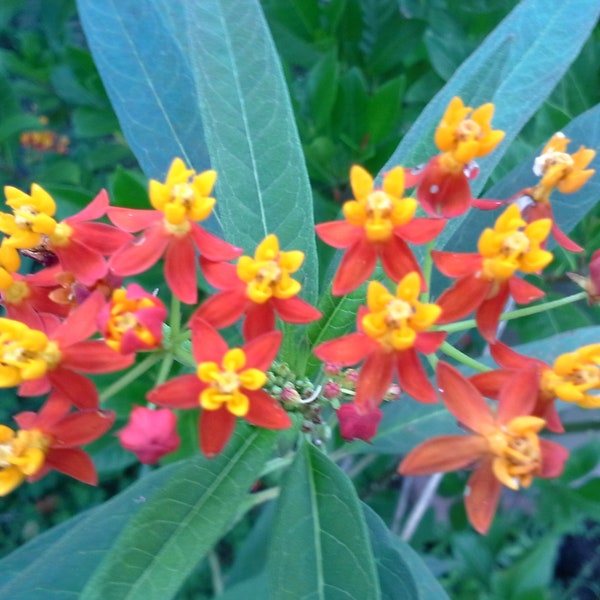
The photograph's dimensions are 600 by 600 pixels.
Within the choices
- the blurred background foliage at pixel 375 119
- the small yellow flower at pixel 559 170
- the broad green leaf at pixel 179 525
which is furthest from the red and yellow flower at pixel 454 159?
the blurred background foliage at pixel 375 119

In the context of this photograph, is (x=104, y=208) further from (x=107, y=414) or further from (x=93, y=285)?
(x=107, y=414)

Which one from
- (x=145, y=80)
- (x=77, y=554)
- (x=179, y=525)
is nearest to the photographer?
(x=179, y=525)

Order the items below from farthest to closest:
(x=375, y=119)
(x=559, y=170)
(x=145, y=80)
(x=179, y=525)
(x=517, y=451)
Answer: (x=375, y=119)
(x=145, y=80)
(x=559, y=170)
(x=179, y=525)
(x=517, y=451)

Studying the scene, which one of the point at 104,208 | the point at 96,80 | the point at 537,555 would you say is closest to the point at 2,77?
the point at 96,80

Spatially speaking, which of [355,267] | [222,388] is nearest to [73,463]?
[222,388]

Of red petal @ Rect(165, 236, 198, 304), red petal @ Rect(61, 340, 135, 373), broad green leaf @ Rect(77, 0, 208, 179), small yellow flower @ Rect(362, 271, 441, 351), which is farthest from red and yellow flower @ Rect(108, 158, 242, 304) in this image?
broad green leaf @ Rect(77, 0, 208, 179)

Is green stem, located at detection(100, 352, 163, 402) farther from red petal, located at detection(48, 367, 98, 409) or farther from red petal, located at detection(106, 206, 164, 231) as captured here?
red petal, located at detection(106, 206, 164, 231)

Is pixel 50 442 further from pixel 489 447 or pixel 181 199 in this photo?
pixel 489 447

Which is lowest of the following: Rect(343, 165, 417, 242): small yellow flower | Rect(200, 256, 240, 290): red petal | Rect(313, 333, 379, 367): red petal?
Rect(313, 333, 379, 367): red petal
